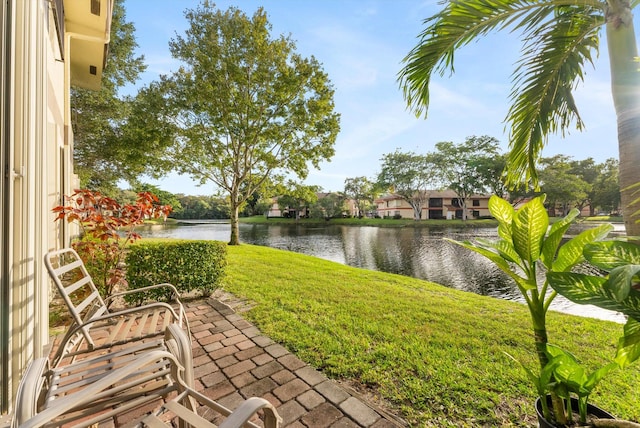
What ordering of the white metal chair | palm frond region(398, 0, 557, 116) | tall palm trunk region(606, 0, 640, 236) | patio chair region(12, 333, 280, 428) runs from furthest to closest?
palm frond region(398, 0, 557, 116) → tall palm trunk region(606, 0, 640, 236) → the white metal chair → patio chair region(12, 333, 280, 428)

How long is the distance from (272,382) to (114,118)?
12577 mm

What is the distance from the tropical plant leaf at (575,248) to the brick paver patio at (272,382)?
1.38 metres

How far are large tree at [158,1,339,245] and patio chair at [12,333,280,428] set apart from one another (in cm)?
1017

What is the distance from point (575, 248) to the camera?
4.48 ft

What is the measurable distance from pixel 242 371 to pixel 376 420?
1159 millimetres

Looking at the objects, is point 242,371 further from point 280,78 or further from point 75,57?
point 280,78

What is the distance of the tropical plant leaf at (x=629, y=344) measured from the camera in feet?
3.66

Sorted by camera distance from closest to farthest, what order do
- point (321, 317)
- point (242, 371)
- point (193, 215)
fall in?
point (242, 371) → point (321, 317) → point (193, 215)

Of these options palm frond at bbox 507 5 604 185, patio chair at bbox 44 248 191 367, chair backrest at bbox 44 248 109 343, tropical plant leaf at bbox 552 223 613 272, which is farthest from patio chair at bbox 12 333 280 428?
palm frond at bbox 507 5 604 185

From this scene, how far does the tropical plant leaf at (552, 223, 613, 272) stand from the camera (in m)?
1.35

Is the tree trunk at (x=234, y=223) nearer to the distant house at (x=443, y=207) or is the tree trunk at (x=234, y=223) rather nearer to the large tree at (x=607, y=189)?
the distant house at (x=443, y=207)

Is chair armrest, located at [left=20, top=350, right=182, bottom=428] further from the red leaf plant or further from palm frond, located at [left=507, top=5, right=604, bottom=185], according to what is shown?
palm frond, located at [left=507, top=5, right=604, bottom=185]

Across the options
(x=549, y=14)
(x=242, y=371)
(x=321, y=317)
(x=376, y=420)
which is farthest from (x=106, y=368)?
(x=549, y=14)

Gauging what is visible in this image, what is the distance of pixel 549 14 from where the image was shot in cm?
241
